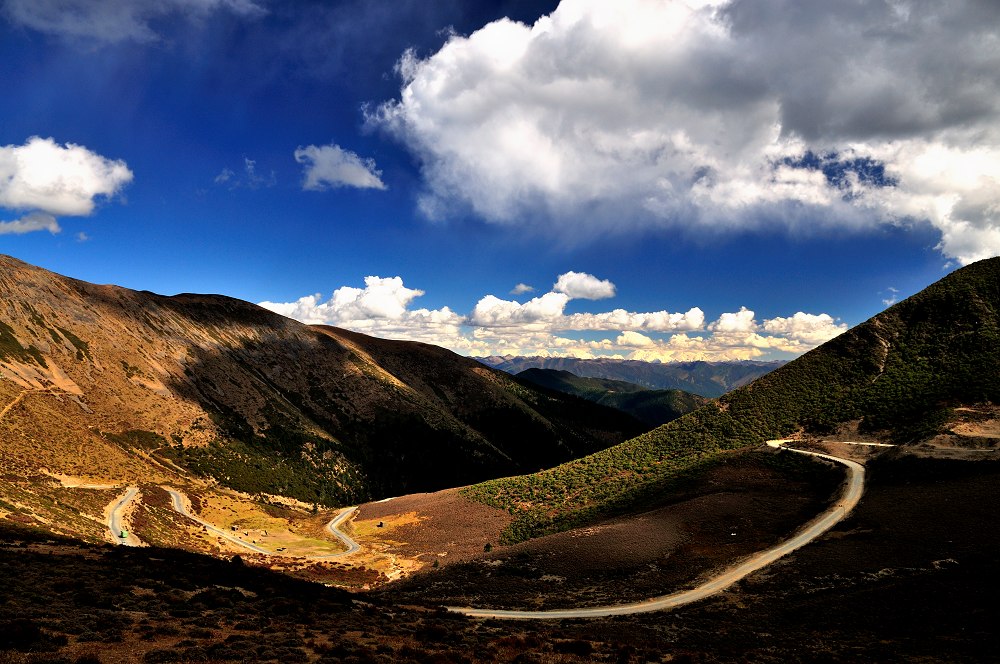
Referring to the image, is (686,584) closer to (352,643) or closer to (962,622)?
(962,622)

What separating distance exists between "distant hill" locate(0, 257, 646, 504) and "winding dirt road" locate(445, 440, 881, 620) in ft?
200

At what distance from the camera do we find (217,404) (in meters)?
117

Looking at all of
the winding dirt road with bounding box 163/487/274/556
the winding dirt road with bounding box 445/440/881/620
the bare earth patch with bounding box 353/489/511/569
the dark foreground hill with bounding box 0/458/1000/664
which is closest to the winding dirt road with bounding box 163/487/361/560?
the winding dirt road with bounding box 163/487/274/556

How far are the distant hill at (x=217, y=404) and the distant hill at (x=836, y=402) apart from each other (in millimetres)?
58213

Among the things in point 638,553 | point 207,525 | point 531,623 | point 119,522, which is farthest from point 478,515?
point 119,522

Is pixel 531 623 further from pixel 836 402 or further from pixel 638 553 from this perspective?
pixel 836 402

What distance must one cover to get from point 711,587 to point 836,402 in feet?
166

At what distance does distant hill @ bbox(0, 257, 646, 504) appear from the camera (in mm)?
79375

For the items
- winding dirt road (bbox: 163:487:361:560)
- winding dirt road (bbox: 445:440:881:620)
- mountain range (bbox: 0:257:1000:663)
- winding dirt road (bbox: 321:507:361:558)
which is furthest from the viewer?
winding dirt road (bbox: 321:507:361:558)

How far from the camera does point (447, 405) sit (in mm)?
193875

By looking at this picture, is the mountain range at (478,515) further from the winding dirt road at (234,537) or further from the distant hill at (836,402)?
the winding dirt road at (234,537)

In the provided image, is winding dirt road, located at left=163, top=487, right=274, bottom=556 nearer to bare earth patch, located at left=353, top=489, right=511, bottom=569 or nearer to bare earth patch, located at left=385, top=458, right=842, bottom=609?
bare earth patch, located at left=353, top=489, right=511, bottom=569

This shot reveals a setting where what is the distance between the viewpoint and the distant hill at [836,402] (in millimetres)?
60312

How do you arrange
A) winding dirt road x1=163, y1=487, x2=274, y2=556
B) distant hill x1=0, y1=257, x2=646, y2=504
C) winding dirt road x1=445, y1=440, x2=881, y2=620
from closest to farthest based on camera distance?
1. winding dirt road x1=445, y1=440, x2=881, y2=620
2. winding dirt road x1=163, y1=487, x2=274, y2=556
3. distant hill x1=0, y1=257, x2=646, y2=504
